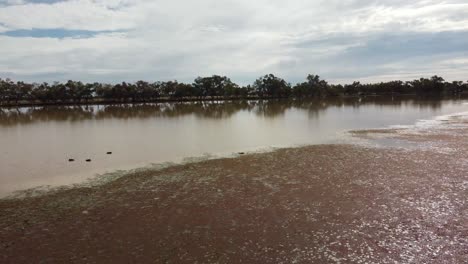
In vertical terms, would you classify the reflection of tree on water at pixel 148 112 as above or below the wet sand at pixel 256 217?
above

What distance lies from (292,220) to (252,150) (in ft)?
31.5

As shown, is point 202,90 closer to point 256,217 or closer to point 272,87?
point 272,87

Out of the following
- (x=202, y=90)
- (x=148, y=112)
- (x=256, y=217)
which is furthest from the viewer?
(x=202, y=90)

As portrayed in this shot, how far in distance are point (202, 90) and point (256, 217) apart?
3697 inches

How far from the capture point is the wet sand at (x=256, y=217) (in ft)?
21.8

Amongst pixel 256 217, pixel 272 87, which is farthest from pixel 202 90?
pixel 256 217

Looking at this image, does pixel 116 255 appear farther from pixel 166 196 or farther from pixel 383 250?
pixel 383 250

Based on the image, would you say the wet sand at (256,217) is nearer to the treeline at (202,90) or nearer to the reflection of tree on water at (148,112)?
the reflection of tree on water at (148,112)

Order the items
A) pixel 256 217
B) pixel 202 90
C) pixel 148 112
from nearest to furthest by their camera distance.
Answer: pixel 256 217 < pixel 148 112 < pixel 202 90

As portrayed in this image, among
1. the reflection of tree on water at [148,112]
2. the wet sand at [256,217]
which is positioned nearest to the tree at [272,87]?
the reflection of tree on water at [148,112]

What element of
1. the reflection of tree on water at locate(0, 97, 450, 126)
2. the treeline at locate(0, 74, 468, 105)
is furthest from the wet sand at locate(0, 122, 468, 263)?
the treeline at locate(0, 74, 468, 105)

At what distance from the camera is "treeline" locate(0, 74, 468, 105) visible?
3322 inches

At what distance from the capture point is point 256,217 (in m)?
8.42

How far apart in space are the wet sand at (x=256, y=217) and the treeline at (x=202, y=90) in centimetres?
8211
